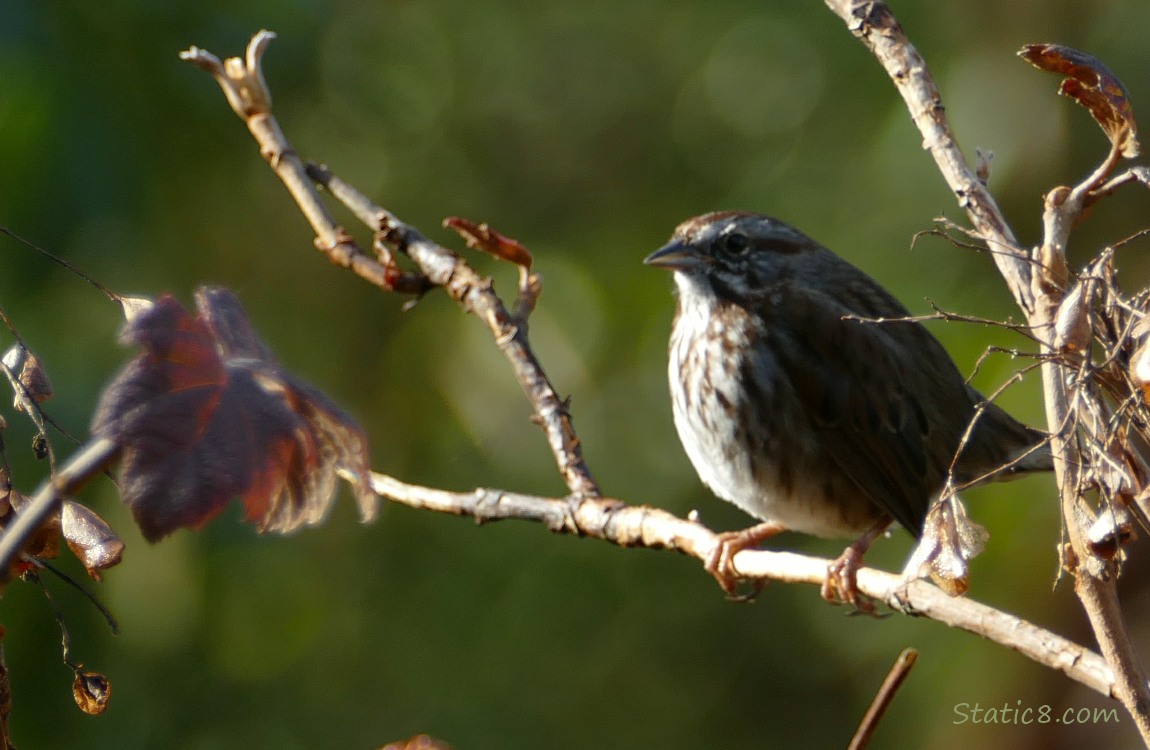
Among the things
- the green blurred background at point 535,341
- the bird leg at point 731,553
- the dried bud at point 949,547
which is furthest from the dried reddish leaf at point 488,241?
the green blurred background at point 535,341

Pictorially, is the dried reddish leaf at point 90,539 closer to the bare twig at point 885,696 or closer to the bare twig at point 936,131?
the bare twig at point 885,696

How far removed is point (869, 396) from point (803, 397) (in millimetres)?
183

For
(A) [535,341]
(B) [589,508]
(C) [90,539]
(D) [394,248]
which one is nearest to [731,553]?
(B) [589,508]

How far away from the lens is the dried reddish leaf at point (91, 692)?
1.47 metres

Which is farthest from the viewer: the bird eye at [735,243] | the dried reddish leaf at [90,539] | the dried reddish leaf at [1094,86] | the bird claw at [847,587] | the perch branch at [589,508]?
Result: the bird eye at [735,243]

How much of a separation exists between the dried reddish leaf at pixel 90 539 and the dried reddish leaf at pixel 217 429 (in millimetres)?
299

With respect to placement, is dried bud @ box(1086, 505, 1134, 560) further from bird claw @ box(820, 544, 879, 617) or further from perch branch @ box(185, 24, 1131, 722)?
bird claw @ box(820, 544, 879, 617)

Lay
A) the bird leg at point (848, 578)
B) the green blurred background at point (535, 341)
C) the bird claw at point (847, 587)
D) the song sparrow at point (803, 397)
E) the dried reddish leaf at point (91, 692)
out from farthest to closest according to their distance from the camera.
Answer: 1. the green blurred background at point (535, 341)
2. the song sparrow at point (803, 397)
3. the bird claw at point (847, 587)
4. the bird leg at point (848, 578)
5. the dried reddish leaf at point (91, 692)

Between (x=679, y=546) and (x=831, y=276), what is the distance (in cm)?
148

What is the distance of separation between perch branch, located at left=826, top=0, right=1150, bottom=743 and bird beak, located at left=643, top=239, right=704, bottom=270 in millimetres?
1222

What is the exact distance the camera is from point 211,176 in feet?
21.0

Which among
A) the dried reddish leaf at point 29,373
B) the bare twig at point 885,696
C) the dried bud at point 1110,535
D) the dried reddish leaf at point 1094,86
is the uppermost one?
the dried reddish leaf at point 1094,86

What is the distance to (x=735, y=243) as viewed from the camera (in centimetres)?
344

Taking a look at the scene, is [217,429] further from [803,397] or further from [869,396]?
[869,396]
